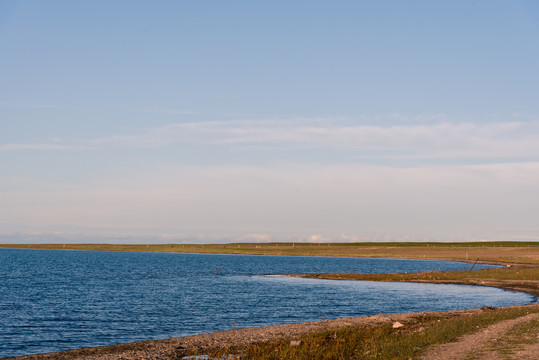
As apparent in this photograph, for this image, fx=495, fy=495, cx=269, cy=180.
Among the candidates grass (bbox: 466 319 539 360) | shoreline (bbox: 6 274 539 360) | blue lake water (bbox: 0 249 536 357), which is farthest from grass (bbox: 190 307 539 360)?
blue lake water (bbox: 0 249 536 357)

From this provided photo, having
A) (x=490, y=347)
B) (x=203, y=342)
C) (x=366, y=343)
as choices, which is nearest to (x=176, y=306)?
(x=203, y=342)

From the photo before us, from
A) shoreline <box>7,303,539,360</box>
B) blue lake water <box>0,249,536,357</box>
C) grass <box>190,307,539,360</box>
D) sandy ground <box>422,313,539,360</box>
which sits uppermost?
sandy ground <box>422,313,539,360</box>

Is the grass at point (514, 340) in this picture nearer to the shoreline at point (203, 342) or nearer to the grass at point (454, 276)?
the shoreline at point (203, 342)

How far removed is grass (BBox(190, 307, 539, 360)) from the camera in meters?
26.2

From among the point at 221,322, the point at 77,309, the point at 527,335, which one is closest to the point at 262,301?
the point at 221,322

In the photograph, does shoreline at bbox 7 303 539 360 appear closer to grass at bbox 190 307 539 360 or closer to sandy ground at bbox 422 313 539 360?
grass at bbox 190 307 539 360

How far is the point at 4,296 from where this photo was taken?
210 feet

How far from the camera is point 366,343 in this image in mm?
29453

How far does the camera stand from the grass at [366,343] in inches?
1032

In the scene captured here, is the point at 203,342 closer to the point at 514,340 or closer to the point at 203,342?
the point at 203,342

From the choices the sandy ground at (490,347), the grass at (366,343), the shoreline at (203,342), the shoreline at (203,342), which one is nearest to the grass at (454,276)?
the shoreline at (203,342)

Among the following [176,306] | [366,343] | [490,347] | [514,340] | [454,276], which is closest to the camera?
[490,347]

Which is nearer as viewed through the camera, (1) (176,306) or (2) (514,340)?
(2) (514,340)

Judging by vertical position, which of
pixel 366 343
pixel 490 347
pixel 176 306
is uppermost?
pixel 490 347
